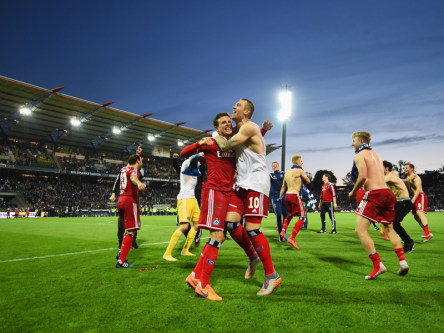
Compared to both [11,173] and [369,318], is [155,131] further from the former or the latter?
[369,318]

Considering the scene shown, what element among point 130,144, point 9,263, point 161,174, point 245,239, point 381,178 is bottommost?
point 9,263

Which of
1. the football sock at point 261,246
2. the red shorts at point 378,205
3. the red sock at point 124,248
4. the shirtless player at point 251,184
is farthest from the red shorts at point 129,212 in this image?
the red shorts at point 378,205

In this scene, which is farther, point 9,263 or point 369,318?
point 9,263

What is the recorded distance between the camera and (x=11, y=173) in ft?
126

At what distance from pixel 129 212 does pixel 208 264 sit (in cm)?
238

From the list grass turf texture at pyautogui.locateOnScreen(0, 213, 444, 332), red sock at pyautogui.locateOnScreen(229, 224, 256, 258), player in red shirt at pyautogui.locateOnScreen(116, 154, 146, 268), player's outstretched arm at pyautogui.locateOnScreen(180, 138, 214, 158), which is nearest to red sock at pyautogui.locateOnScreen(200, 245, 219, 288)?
grass turf texture at pyautogui.locateOnScreen(0, 213, 444, 332)

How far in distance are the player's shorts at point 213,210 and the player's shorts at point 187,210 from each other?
248cm

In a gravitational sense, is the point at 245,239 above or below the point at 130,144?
below

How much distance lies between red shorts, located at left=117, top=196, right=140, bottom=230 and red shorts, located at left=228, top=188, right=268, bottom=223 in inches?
89.9

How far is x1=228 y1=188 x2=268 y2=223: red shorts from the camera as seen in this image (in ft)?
11.6

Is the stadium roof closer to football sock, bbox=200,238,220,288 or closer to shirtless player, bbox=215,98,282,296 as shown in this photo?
shirtless player, bbox=215,98,282,296

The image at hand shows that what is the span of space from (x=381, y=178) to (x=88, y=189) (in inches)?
1734

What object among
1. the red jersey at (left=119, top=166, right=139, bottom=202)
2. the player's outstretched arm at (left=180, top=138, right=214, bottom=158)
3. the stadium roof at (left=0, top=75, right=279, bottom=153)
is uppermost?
the stadium roof at (left=0, top=75, right=279, bottom=153)

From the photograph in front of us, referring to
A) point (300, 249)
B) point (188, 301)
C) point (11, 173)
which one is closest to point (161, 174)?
point (11, 173)
